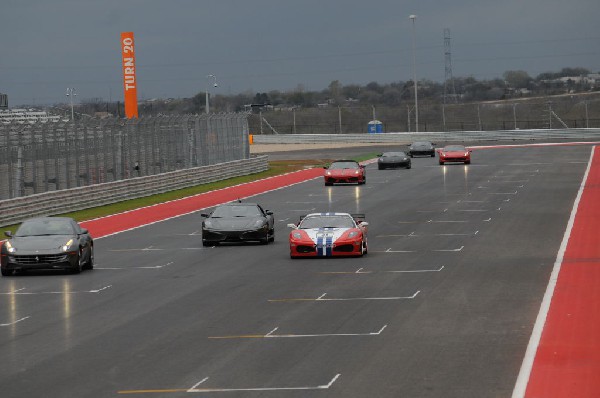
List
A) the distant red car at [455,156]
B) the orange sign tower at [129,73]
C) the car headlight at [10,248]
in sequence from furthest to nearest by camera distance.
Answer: the orange sign tower at [129,73]
the distant red car at [455,156]
the car headlight at [10,248]

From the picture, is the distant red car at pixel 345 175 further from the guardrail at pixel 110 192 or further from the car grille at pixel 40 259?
the car grille at pixel 40 259

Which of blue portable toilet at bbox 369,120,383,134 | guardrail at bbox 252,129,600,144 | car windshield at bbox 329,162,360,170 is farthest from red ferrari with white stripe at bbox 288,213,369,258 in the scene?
blue portable toilet at bbox 369,120,383,134

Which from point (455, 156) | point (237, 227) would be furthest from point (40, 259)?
point (455, 156)

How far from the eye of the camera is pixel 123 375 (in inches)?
625

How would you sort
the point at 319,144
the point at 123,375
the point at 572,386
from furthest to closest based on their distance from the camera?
the point at 319,144, the point at 123,375, the point at 572,386

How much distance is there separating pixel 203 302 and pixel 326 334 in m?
4.64

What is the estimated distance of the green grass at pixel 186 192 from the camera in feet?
152

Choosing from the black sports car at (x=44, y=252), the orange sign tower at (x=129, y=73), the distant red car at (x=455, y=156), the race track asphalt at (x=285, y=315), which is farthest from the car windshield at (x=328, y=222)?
the orange sign tower at (x=129, y=73)

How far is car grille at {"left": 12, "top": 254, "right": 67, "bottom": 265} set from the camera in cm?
2780

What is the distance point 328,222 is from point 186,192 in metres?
27.7

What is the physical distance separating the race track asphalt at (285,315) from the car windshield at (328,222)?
0.94 m

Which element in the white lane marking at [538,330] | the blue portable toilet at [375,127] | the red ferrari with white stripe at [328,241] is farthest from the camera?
the blue portable toilet at [375,127]

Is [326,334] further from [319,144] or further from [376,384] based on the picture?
[319,144]

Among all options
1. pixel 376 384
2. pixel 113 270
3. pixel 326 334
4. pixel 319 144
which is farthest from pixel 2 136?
pixel 319 144
